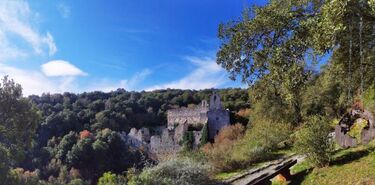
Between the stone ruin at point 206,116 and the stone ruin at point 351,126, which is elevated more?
the stone ruin at point 206,116

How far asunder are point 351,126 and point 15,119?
17.9 m

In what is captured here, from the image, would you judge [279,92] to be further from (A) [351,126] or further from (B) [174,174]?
(A) [351,126]

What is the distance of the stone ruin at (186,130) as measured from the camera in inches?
2494

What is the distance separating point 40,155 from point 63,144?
12.5 ft

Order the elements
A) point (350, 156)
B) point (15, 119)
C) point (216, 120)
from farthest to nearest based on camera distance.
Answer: point (216, 120)
point (15, 119)
point (350, 156)

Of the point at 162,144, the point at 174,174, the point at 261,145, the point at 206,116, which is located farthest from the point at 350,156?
the point at 206,116

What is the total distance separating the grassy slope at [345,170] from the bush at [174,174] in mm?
3159

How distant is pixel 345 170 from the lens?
41.0 feet

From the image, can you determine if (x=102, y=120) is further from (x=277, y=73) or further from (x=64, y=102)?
(x=277, y=73)

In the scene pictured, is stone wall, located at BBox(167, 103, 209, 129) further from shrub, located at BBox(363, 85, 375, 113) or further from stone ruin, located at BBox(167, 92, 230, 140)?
shrub, located at BBox(363, 85, 375, 113)

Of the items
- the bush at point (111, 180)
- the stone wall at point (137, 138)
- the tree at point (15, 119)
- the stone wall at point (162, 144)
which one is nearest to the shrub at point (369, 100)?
the bush at point (111, 180)

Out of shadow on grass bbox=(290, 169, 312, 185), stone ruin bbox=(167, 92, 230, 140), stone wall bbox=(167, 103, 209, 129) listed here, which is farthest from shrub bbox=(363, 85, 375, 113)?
stone wall bbox=(167, 103, 209, 129)

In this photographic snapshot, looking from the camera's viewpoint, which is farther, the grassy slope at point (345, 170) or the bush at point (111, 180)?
the bush at point (111, 180)

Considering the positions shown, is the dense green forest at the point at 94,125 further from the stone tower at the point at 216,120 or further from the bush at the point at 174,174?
the bush at the point at 174,174
